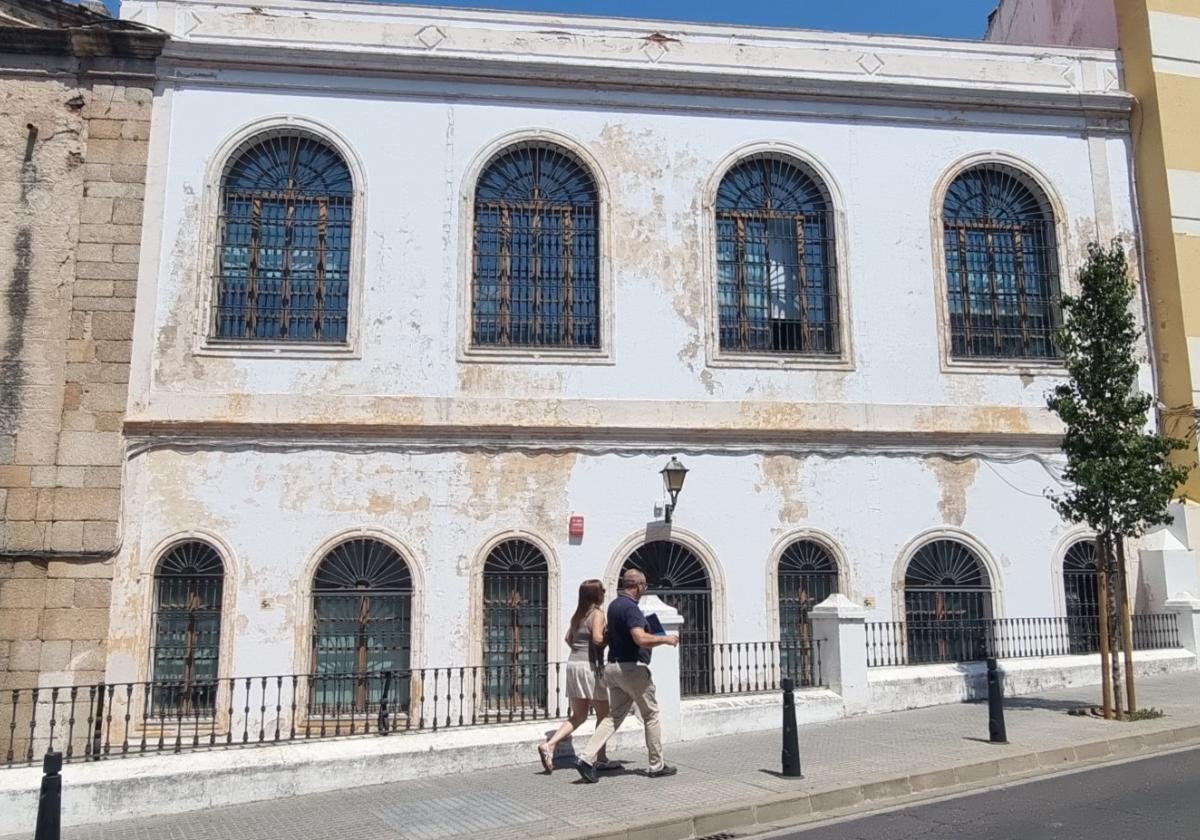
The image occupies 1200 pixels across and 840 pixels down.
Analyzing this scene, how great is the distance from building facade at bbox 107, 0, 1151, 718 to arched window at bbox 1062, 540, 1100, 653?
124 mm

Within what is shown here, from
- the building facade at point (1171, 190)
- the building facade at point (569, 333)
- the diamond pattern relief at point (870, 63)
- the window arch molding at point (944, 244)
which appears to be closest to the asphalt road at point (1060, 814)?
the building facade at point (569, 333)

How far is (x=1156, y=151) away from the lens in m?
14.8

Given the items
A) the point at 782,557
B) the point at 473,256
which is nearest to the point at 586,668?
the point at 782,557

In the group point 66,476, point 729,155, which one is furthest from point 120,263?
point 729,155

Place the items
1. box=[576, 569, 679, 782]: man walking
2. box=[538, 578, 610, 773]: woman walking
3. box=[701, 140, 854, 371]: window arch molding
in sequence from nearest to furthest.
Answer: box=[576, 569, 679, 782]: man walking → box=[538, 578, 610, 773]: woman walking → box=[701, 140, 854, 371]: window arch molding

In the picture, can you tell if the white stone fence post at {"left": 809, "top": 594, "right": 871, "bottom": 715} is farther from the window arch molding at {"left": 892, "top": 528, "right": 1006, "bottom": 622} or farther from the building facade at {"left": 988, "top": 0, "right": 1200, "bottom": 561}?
the building facade at {"left": 988, "top": 0, "right": 1200, "bottom": 561}

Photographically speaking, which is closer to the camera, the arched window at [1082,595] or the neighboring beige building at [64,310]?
the neighboring beige building at [64,310]

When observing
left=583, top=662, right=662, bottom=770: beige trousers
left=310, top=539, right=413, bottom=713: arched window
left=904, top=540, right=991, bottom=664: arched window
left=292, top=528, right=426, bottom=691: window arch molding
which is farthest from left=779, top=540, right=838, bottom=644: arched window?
left=583, top=662, right=662, bottom=770: beige trousers

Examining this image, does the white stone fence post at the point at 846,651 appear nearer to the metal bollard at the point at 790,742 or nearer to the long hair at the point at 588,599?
the metal bollard at the point at 790,742

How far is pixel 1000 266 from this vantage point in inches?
582

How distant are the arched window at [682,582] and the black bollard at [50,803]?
777 centimetres

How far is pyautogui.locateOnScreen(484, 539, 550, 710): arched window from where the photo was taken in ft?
40.6

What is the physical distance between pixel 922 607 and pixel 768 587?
7.22 ft

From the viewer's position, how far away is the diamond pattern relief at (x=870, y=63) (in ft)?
48.4
